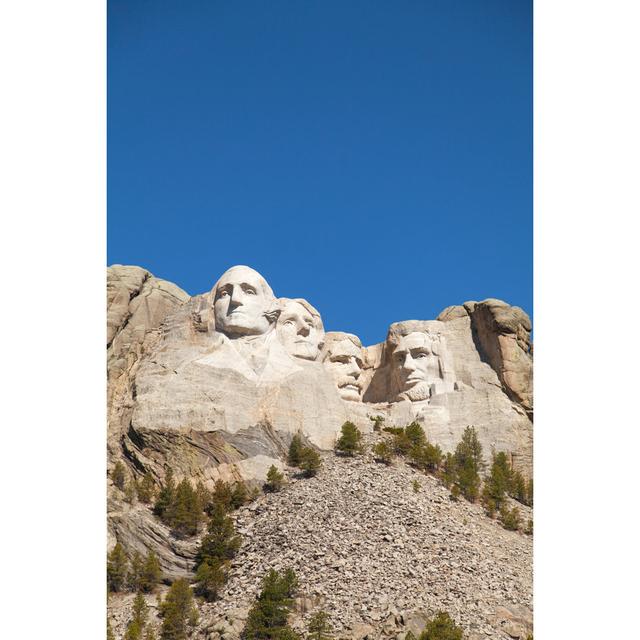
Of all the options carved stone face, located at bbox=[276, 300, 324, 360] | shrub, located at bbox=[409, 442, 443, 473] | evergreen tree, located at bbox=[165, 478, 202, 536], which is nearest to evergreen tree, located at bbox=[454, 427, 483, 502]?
shrub, located at bbox=[409, 442, 443, 473]

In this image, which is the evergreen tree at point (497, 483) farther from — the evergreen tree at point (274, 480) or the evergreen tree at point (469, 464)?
the evergreen tree at point (274, 480)

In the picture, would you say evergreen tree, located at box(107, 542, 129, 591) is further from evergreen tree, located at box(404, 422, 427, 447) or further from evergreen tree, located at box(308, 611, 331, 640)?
evergreen tree, located at box(404, 422, 427, 447)

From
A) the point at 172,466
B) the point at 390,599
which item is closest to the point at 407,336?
the point at 172,466

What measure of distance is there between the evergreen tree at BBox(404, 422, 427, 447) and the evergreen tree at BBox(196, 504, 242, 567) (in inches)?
244

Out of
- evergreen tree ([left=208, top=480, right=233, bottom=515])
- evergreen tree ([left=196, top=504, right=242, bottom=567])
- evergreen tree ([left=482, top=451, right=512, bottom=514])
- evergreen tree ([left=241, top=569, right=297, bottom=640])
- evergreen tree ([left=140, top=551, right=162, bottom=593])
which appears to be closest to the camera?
evergreen tree ([left=241, top=569, right=297, bottom=640])

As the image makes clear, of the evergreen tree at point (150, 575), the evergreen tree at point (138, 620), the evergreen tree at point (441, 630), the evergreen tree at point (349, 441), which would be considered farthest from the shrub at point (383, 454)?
the evergreen tree at point (138, 620)

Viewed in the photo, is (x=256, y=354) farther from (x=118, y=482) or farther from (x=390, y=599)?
(x=390, y=599)

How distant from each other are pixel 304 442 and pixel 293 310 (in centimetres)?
449

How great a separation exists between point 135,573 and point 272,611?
345 centimetres

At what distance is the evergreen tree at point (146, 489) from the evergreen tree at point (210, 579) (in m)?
2.47

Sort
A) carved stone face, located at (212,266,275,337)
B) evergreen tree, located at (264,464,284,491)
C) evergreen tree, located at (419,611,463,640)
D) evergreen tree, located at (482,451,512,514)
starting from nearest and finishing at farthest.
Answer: evergreen tree, located at (419,611,463,640) → evergreen tree, located at (264,464,284,491) → evergreen tree, located at (482,451,512,514) → carved stone face, located at (212,266,275,337)

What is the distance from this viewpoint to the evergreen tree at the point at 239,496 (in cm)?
3341

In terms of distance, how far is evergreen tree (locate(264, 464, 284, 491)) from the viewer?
33.9m

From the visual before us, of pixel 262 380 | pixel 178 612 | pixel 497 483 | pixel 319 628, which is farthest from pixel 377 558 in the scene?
pixel 262 380
